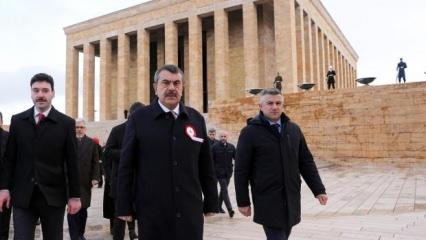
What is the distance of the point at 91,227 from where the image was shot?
6.19 metres

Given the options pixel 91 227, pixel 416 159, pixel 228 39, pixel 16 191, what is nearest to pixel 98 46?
pixel 228 39

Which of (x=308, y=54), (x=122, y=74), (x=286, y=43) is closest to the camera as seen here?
(x=286, y=43)

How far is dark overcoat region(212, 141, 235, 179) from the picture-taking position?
290 inches

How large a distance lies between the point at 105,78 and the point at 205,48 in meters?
9.36

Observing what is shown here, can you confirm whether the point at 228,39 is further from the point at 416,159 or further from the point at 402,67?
the point at 416,159

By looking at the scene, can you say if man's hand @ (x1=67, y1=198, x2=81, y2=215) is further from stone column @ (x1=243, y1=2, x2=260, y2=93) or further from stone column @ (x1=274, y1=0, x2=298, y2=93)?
stone column @ (x1=243, y1=2, x2=260, y2=93)

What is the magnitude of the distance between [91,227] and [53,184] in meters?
3.25

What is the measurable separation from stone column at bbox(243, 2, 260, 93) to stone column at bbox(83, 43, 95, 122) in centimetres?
1611

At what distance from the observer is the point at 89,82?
120 feet

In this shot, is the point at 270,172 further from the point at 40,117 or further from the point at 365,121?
the point at 365,121

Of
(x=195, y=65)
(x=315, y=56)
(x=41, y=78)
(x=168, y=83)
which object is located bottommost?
(x=168, y=83)

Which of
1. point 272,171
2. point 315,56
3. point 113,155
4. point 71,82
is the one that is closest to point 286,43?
point 315,56

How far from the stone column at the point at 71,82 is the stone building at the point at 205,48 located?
0.10 metres

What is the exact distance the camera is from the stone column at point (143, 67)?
32.9 metres
